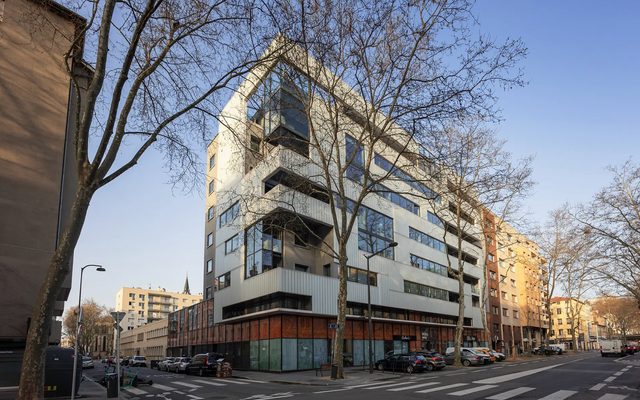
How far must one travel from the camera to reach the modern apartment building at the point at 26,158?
19.8 m

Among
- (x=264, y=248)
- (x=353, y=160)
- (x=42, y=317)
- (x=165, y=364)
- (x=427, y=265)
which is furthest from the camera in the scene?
(x=427, y=265)

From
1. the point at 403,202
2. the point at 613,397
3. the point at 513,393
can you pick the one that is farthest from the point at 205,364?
the point at 613,397

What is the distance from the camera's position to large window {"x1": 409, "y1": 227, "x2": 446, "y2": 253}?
4809cm

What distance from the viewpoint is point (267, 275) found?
104 feet

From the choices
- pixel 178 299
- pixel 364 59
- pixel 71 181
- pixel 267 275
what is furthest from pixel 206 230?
pixel 178 299

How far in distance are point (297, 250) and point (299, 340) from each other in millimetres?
6598

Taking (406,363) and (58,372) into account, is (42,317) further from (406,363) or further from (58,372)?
(406,363)

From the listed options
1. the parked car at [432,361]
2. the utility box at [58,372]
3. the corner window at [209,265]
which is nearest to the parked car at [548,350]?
the parked car at [432,361]

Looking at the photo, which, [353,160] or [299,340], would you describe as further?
[353,160]

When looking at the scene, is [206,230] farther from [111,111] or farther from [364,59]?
[111,111]

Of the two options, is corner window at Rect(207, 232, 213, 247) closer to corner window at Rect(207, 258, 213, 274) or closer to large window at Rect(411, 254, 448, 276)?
corner window at Rect(207, 258, 213, 274)

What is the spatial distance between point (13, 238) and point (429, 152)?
19.1 meters

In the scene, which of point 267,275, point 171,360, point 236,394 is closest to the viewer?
point 236,394

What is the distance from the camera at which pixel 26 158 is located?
21.0 metres
